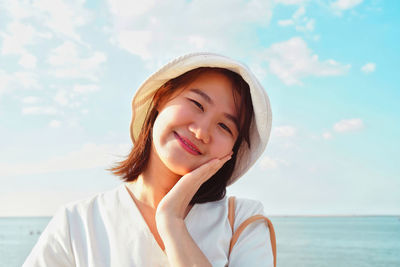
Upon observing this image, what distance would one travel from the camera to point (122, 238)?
80.8 inches

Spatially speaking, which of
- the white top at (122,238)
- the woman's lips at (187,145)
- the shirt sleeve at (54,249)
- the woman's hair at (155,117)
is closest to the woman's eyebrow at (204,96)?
the woman's hair at (155,117)

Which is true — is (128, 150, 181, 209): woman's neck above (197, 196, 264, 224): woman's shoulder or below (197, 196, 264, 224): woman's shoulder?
above

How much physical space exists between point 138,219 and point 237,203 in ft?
1.98

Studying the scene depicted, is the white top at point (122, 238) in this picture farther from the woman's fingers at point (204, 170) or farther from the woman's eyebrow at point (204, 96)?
the woman's eyebrow at point (204, 96)

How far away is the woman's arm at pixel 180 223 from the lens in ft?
5.98

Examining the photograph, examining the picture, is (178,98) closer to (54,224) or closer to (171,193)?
(171,193)

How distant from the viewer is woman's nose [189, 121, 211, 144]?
199 cm

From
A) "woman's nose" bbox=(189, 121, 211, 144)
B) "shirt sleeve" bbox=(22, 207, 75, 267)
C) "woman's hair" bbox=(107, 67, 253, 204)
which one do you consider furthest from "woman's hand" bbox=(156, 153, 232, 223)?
"shirt sleeve" bbox=(22, 207, 75, 267)

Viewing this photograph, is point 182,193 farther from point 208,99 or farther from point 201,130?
point 208,99

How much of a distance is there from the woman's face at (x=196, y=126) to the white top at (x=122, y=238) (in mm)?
344

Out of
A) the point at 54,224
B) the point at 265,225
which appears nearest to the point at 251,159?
the point at 265,225

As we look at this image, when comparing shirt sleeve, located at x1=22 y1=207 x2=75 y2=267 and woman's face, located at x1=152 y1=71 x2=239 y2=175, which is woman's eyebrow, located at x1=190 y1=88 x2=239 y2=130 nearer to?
woman's face, located at x1=152 y1=71 x2=239 y2=175

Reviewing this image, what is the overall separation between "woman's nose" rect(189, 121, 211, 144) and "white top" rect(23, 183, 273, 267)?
1.60 feet

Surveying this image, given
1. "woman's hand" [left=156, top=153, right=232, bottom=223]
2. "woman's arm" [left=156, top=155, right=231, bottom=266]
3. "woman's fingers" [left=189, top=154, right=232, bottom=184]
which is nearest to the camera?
"woman's arm" [left=156, top=155, right=231, bottom=266]
